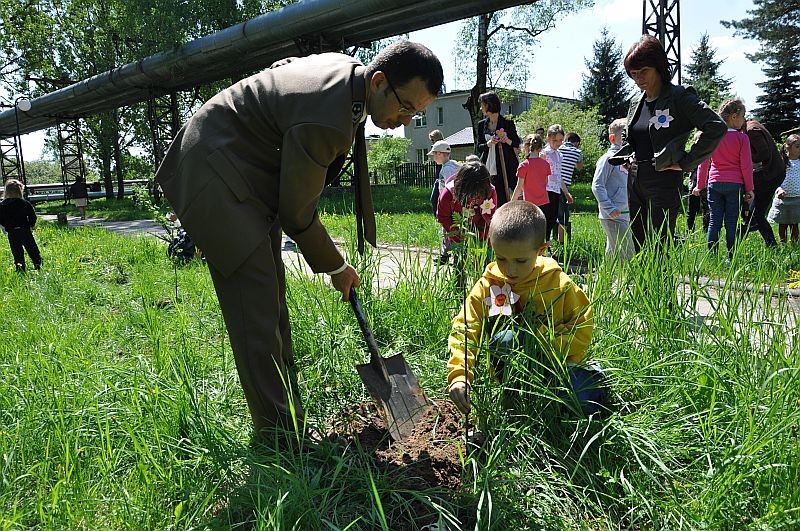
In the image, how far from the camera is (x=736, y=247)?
2557 mm

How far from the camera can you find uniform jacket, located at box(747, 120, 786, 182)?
638 centimetres

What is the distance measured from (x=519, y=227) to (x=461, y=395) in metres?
0.62

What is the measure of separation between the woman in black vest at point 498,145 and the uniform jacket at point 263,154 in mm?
3851

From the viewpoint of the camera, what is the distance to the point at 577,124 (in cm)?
3180

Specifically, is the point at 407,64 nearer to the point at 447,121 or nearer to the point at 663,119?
the point at 663,119

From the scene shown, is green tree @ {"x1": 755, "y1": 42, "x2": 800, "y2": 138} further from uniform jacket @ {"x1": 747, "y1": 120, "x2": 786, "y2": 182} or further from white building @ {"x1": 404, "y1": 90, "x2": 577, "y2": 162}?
uniform jacket @ {"x1": 747, "y1": 120, "x2": 786, "y2": 182}

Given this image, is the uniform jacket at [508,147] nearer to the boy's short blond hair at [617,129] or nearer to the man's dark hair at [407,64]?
the boy's short blond hair at [617,129]

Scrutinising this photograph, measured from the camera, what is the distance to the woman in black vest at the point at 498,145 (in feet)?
19.2

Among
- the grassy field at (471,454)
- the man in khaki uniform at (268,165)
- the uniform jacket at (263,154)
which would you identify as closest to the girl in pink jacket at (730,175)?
the grassy field at (471,454)

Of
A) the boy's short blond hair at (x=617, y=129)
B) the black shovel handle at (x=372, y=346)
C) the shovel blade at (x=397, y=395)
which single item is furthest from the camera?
the boy's short blond hair at (x=617, y=129)

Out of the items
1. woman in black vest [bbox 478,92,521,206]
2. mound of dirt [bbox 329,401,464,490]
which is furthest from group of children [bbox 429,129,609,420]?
woman in black vest [bbox 478,92,521,206]

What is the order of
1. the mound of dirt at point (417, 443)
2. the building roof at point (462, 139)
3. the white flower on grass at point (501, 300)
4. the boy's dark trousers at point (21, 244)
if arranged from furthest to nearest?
the building roof at point (462, 139), the boy's dark trousers at point (21, 244), the white flower on grass at point (501, 300), the mound of dirt at point (417, 443)

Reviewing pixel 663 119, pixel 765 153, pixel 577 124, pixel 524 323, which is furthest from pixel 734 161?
pixel 577 124

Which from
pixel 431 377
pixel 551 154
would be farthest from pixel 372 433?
pixel 551 154
